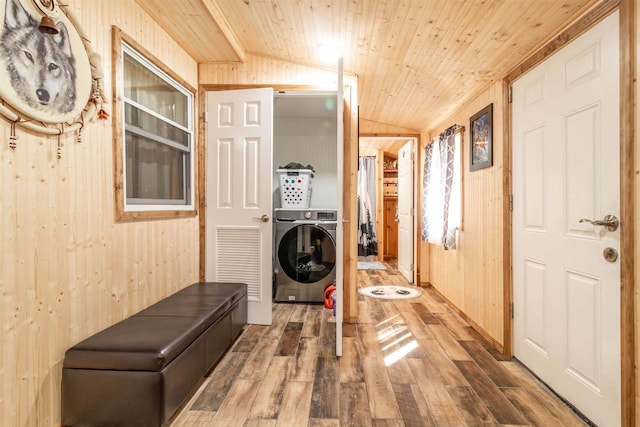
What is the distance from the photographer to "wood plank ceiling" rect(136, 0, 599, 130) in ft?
6.21

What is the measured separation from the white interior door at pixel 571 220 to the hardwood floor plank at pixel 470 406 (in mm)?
485

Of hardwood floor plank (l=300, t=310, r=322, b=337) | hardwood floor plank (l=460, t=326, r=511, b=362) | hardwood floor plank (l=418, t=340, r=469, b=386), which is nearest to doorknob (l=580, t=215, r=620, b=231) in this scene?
hardwood floor plank (l=418, t=340, r=469, b=386)

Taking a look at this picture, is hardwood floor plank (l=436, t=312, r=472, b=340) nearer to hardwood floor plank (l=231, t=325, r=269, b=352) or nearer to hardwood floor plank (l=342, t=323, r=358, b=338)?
hardwood floor plank (l=342, t=323, r=358, b=338)

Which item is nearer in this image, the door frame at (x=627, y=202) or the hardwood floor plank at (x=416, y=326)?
the door frame at (x=627, y=202)

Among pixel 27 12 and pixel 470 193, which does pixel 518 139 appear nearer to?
pixel 470 193

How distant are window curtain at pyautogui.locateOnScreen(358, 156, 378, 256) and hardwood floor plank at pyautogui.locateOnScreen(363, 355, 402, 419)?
4585 millimetres

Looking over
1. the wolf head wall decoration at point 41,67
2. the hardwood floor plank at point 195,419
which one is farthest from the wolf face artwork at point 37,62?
the hardwood floor plank at point 195,419

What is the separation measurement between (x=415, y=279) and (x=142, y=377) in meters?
3.81

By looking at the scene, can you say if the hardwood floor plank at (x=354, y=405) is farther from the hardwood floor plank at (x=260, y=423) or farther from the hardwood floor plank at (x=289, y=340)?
the hardwood floor plank at (x=289, y=340)

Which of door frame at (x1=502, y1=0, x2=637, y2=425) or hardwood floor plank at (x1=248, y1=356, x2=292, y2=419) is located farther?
hardwood floor plank at (x1=248, y1=356, x2=292, y2=419)

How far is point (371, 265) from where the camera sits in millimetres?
6199

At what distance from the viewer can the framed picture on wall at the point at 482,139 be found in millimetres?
2691

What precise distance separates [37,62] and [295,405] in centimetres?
199

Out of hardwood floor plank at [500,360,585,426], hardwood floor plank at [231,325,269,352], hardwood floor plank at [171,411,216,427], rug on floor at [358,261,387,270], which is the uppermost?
rug on floor at [358,261,387,270]
